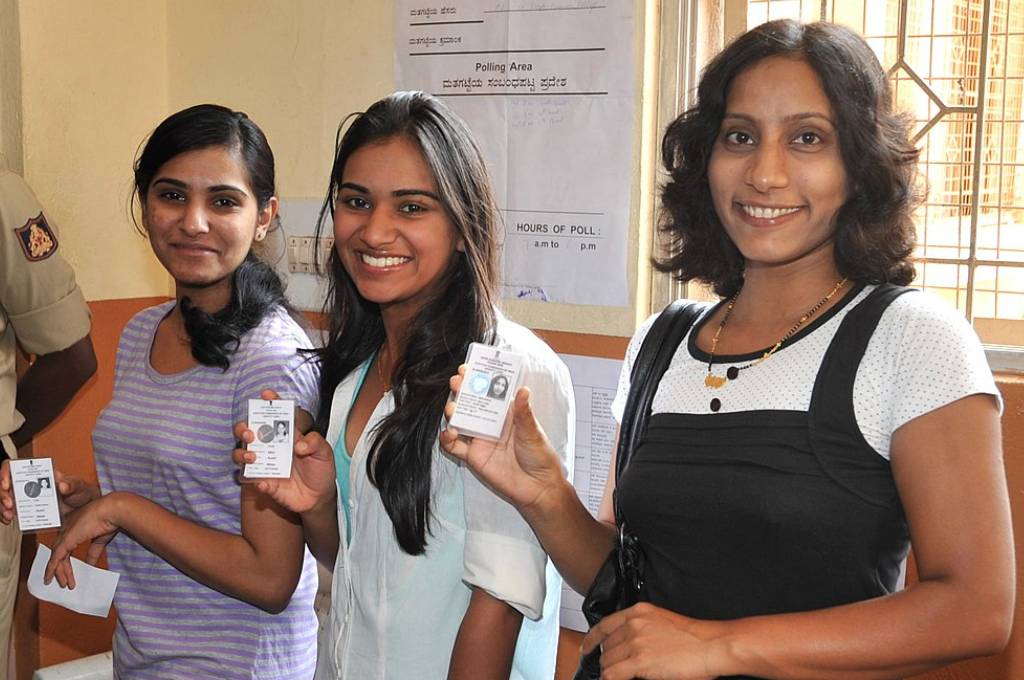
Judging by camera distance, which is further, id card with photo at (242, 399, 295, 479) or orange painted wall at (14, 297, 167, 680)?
orange painted wall at (14, 297, 167, 680)

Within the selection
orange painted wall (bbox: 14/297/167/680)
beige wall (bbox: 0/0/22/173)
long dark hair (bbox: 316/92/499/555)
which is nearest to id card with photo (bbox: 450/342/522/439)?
long dark hair (bbox: 316/92/499/555)

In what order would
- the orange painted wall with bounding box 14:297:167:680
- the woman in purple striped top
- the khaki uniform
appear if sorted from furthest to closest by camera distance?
the orange painted wall with bounding box 14:297:167:680, the khaki uniform, the woman in purple striped top

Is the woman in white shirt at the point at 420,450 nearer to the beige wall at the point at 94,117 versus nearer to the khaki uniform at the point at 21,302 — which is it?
the khaki uniform at the point at 21,302

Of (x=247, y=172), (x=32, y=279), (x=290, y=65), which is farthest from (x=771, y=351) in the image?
(x=290, y=65)

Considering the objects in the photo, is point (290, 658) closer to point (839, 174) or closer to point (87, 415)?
point (839, 174)

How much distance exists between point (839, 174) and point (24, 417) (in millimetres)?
2268

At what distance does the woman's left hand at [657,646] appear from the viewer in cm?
134

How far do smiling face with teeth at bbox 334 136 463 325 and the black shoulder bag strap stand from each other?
35 centimetres

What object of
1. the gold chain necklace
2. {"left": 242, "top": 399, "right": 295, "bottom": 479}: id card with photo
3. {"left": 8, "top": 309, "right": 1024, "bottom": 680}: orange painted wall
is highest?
the gold chain necklace

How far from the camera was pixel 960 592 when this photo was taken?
1.24 metres

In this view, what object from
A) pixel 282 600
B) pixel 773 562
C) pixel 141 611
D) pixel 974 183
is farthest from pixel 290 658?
pixel 974 183

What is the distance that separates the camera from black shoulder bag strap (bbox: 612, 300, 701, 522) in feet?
5.26

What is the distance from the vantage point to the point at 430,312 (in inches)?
68.7

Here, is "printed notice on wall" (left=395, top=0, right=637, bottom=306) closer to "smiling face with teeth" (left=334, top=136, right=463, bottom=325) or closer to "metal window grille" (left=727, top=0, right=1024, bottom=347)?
"metal window grille" (left=727, top=0, right=1024, bottom=347)
